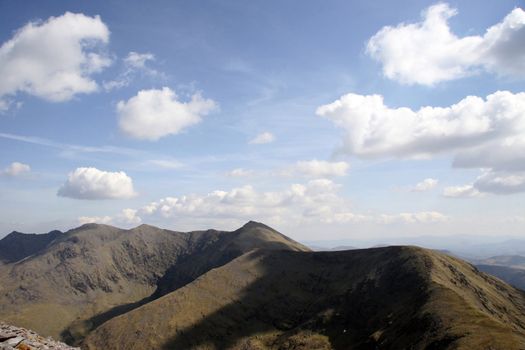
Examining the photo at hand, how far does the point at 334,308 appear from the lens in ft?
476

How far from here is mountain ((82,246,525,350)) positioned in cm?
9831

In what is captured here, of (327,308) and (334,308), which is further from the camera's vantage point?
(327,308)

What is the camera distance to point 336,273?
7003 inches

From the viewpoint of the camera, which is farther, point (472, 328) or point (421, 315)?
point (421, 315)

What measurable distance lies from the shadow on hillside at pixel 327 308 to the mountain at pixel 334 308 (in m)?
0.41

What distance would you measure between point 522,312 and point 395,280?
38.0 metres

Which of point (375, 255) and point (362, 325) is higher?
point (375, 255)

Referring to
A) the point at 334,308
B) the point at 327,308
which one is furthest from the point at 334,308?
the point at 327,308

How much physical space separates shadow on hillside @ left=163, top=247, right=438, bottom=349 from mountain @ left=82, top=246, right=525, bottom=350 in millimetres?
409

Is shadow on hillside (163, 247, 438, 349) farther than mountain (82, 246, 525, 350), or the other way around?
shadow on hillside (163, 247, 438, 349)

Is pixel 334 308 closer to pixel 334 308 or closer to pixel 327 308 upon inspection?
pixel 334 308

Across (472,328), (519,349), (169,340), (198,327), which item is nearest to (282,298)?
(198,327)

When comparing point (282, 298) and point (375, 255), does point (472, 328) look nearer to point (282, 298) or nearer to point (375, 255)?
point (375, 255)

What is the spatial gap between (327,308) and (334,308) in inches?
132
